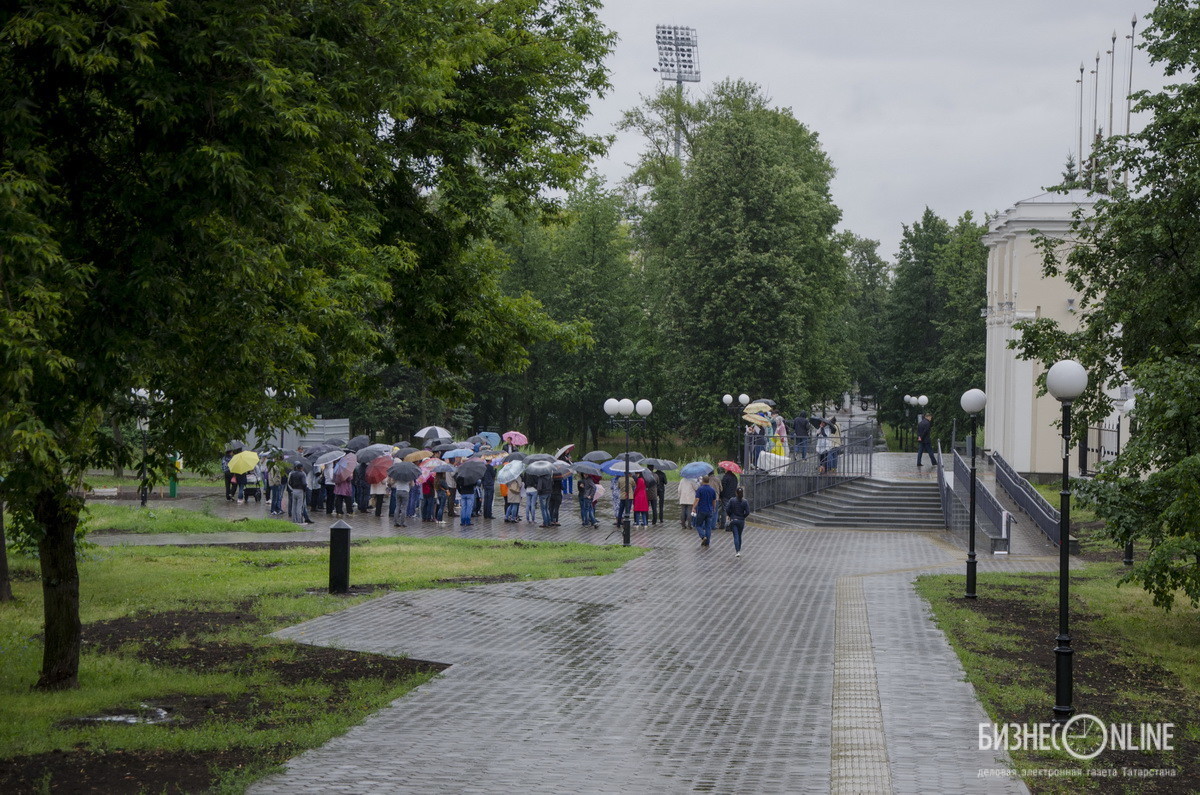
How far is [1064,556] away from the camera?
11117 mm

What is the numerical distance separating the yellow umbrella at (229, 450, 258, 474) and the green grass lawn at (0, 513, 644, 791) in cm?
752

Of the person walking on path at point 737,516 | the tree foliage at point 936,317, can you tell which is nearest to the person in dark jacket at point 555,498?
the person walking on path at point 737,516

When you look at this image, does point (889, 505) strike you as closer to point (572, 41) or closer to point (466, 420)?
point (572, 41)

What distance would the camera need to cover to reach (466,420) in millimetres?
59625

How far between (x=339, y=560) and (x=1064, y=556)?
10.9 meters

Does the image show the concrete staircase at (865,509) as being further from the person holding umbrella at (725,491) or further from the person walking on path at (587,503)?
the person walking on path at (587,503)

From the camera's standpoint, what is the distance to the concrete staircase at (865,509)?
30.9m

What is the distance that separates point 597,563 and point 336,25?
13266 millimetres

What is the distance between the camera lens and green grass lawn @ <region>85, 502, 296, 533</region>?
86.7ft

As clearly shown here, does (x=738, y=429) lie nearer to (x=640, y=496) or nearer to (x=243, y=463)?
(x=640, y=496)

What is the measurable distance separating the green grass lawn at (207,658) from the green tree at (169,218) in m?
1.20

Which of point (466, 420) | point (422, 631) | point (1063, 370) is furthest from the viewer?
point (466, 420)

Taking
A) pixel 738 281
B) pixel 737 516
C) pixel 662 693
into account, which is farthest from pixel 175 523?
pixel 738 281

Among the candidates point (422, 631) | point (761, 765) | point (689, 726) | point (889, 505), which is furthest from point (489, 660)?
point (889, 505)
